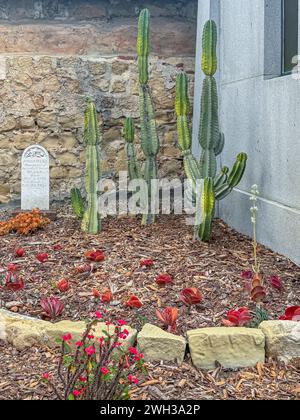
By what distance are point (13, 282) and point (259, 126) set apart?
91.7 inches

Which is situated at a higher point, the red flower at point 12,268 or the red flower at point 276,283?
the red flower at point 12,268

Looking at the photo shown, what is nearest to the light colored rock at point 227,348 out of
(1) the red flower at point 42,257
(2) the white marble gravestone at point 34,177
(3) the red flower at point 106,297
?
(3) the red flower at point 106,297

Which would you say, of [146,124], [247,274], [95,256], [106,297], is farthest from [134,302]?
[146,124]

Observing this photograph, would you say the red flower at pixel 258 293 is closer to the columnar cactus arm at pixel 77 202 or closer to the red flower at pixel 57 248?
the red flower at pixel 57 248

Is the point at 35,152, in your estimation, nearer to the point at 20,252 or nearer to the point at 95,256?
the point at 20,252

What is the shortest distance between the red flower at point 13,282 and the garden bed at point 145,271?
0.16ft

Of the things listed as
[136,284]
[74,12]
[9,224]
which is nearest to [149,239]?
[136,284]

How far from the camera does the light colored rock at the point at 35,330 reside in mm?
3133

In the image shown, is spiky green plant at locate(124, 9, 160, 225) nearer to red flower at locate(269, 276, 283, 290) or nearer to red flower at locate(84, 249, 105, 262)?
red flower at locate(84, 249, 105, 262)

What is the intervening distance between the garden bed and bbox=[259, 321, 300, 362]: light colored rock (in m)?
0.42

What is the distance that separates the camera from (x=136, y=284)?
159 inches
